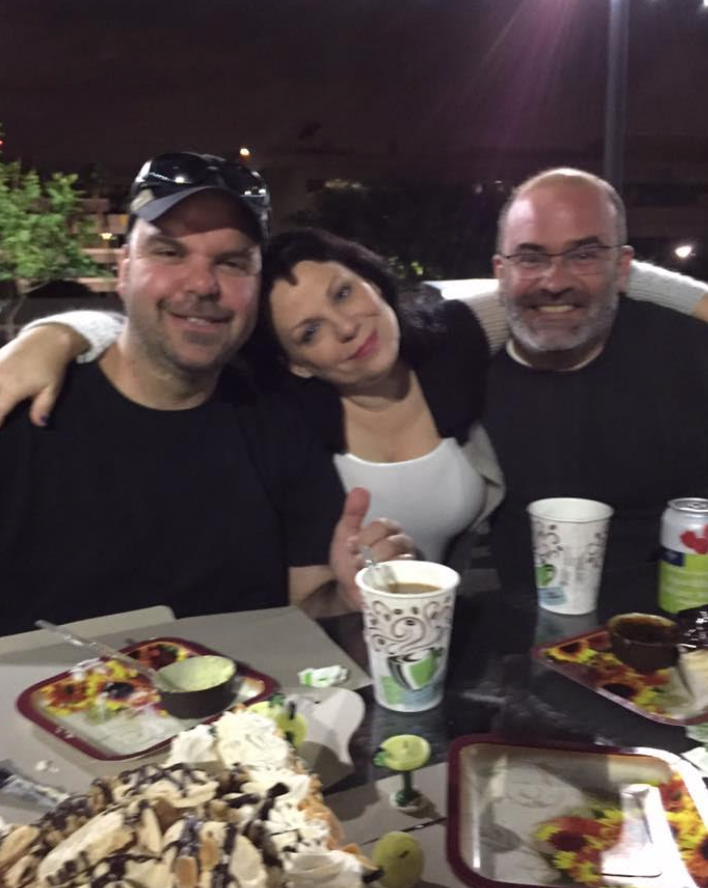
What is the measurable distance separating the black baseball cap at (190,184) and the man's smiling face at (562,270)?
0.64 meters

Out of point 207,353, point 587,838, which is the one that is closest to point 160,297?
point 207,353

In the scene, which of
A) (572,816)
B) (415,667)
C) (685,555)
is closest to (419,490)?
(685,555)

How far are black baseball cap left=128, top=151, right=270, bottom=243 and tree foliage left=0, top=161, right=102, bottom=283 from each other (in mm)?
3998

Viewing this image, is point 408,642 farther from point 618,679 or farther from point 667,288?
point 667,288

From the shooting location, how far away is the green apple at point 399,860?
0.74 meters

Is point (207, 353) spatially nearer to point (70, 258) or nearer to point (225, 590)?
point (225, 590)

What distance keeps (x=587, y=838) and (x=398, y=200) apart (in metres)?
5.93

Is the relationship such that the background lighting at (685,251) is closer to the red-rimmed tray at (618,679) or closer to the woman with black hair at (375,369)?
the woman with black hair at (375,369)

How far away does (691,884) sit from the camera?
0.76m

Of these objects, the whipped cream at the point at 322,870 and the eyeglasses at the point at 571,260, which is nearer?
the whipped cream at the point at 322,870

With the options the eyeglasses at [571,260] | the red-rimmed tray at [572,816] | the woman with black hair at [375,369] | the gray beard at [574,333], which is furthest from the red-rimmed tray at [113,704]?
the eyeglasses at [571,260]

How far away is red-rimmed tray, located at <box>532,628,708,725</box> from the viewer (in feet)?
3.45

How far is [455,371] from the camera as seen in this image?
6.11 ft

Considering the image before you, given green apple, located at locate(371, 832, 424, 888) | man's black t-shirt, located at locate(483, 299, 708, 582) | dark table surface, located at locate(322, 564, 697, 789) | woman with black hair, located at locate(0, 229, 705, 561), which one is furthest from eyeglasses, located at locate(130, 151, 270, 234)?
green apple, located at locate(371, 832, 424, 888)
